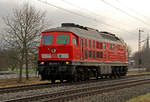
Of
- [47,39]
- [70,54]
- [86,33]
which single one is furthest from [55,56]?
[86,33]

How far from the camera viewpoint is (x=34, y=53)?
93.4 ft

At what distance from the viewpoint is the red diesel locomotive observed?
17.5m

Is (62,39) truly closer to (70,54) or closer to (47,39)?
(47,39)

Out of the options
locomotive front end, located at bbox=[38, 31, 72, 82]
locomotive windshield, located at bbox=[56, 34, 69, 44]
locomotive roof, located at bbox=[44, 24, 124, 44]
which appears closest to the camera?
locomotive front end, located at bbox=[38, 31, 72, 82]

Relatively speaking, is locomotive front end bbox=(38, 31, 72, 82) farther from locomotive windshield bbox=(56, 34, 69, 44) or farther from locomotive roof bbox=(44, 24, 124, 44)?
locomotive roof bbox=(44, 24, 124, 44)

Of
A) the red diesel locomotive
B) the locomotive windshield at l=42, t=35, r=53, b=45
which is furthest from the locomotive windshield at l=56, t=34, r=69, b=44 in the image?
the locomotive windshield at l=42, t=35, r=53, b=45

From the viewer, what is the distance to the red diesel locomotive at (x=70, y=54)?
1745cm

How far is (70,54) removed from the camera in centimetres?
1744

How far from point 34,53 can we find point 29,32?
8.71 ft

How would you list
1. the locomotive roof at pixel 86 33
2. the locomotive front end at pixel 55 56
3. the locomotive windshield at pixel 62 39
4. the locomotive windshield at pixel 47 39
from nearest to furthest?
the locomotive front end at pixel 55 56 → the locomotive windshield at pixel 62 39 → the locomotive windshield at pixel 47 39 → the locomotive roof at pixel 86 33

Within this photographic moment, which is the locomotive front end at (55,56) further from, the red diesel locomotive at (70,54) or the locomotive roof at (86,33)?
the locomotive roof at (86,33)

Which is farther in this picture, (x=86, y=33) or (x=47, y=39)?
(x=86, y=33)

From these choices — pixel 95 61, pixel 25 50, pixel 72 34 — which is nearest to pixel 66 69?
pixel 72 34

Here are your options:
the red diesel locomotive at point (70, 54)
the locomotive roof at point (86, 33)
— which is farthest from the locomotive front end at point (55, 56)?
the locomotive roof at point (86, 33)
